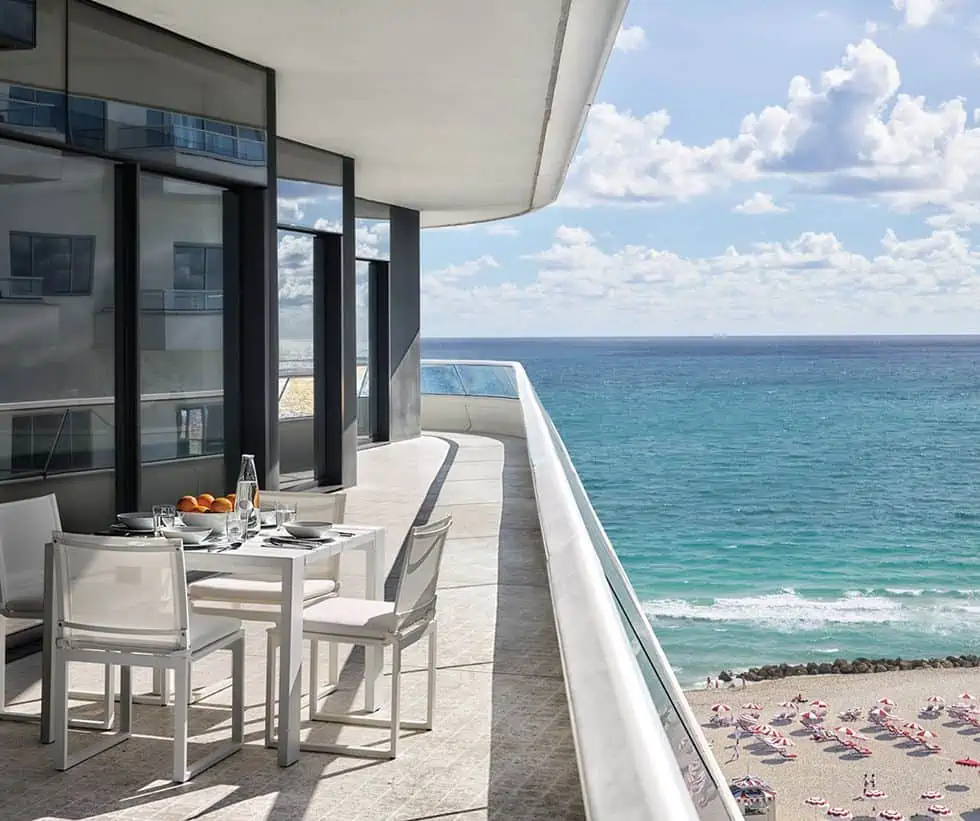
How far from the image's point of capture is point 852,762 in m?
15.3

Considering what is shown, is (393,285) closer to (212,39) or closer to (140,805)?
(212,39)

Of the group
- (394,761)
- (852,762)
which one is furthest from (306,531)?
(852,762)

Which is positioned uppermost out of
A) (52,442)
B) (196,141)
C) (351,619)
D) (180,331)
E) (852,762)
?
(196,141)

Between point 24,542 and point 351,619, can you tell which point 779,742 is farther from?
point 24,542

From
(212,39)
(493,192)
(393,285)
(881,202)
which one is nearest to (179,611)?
(212,39)

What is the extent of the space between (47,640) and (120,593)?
401 mm

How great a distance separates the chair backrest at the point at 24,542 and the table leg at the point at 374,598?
4.02 feet

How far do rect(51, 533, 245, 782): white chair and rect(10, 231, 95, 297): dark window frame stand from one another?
2300 mm

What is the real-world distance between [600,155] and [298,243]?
79203 mm

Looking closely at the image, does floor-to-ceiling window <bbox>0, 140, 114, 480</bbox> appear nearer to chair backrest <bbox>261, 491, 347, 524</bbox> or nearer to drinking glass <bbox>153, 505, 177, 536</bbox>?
drinking glass <bbox>153, 505, 177, 536</bbox>

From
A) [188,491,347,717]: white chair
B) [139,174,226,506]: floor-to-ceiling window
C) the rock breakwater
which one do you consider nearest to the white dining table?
[188,491,347,717]: white chair

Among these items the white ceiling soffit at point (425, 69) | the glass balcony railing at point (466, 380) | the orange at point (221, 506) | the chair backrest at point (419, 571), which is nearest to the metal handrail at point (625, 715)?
the chair backrest at point (419, 571)

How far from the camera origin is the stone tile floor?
3.57m

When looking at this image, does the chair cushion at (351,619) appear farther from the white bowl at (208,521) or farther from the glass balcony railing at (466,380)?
the glass balcony railing at (466,380)
